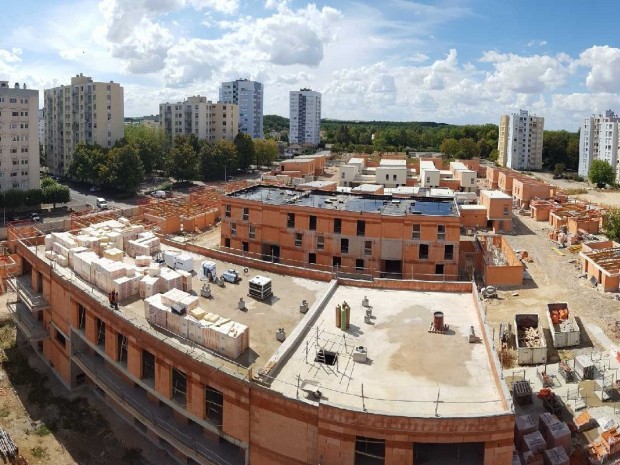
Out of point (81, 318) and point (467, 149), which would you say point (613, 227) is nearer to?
point (81, 318)

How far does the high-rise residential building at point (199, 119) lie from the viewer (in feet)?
370

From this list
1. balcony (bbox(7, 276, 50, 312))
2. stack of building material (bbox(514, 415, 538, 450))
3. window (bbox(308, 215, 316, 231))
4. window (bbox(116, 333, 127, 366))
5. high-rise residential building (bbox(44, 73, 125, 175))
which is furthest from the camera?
high-rise residential building (bbox(44, 73, 125, 175))

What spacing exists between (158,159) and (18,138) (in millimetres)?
28648

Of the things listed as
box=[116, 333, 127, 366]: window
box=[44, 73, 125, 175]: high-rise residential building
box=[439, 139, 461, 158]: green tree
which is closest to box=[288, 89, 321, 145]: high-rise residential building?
box=[439, 139, 461, 158]: green tree

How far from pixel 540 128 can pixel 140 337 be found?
127405 mm

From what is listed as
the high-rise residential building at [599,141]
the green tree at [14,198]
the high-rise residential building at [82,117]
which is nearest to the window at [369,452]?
the green tree at [14,198]

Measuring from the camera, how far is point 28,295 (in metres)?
28.3

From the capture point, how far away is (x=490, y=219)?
191ft

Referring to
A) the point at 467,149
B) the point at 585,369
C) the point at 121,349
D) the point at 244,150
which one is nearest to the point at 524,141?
the point at 467,149

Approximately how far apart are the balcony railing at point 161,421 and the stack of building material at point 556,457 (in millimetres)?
11369

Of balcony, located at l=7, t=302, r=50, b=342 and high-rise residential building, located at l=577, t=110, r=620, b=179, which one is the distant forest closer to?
high-rise residential building, located at l=577, t=110, r=620, b=179

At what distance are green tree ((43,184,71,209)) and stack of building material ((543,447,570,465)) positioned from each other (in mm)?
61562

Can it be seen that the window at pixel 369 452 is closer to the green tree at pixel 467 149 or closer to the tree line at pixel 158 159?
the tree line at pixel 158 159

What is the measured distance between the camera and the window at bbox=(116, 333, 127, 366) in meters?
21.8
